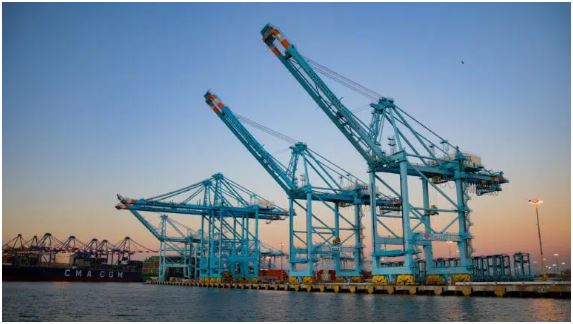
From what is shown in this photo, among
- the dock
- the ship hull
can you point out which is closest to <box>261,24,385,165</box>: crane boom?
the dock

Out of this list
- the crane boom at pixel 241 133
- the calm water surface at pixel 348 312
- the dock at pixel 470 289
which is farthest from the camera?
the crane boom at pixel 241 133

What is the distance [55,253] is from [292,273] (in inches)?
3469

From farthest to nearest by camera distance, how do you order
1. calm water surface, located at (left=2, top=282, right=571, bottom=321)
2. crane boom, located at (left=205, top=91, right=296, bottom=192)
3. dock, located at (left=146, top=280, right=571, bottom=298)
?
crane boom, located at (left=205, top=91, right=296, bottom=192)
dock, located at (left=146, top=280, right=571, bottom=298)
calm water surface, located at (left=2, top=282, right=571, bottom=321)

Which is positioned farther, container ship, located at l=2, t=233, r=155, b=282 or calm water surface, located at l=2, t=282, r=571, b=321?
container ship, located at l=2, t=233, r=155, b=282

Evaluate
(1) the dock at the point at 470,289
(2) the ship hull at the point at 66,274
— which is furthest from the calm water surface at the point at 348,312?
(2) the ship hull at the point at 66,274

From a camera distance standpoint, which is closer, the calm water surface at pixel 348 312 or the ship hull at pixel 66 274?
the calm water surface at pixel 348 312

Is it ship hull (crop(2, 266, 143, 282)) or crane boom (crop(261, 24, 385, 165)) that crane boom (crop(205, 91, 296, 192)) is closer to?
crane boom (crop(261, 24, 385, 165))

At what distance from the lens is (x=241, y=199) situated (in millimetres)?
73562

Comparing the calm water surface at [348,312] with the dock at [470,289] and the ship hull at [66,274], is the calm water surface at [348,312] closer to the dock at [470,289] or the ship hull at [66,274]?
the dock at [470,289]

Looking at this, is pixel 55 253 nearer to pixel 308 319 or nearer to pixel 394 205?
→ pixel 394 205

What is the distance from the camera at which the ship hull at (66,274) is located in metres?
98.7

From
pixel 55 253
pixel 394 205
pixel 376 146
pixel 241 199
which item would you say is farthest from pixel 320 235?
pixel 55 253

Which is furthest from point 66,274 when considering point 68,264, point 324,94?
point 324,94

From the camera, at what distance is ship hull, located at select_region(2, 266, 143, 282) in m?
98.7
